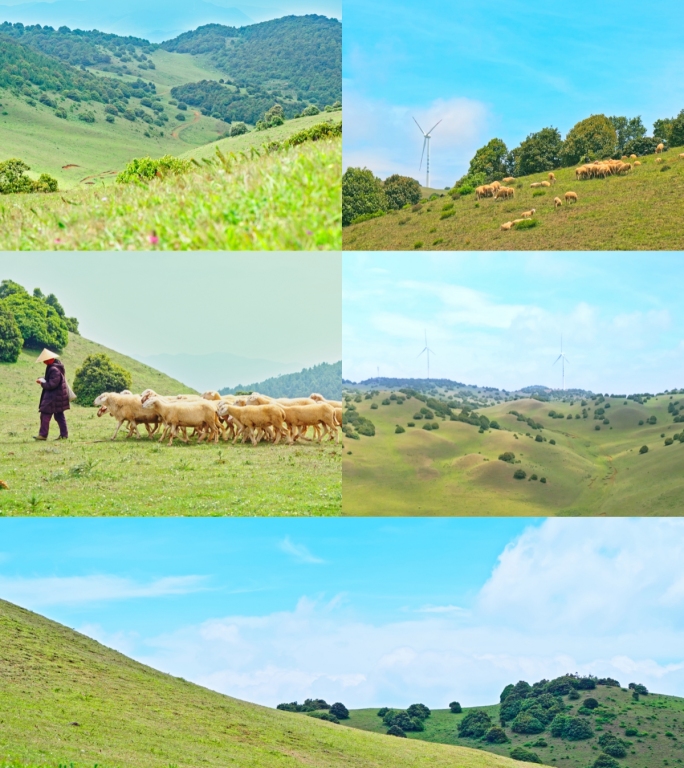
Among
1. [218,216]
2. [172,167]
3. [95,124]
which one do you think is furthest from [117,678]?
[95,124]

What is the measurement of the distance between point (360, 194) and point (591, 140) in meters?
6.38

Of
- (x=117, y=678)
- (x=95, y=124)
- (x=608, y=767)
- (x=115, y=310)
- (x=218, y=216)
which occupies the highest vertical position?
(x=95, y=124)

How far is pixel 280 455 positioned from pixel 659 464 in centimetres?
789

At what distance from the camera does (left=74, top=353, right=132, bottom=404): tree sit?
70.8ft

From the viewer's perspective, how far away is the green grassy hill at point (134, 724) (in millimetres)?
15125

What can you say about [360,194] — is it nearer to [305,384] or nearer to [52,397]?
[305,384]

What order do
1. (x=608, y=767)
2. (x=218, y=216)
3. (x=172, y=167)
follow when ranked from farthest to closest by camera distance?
(x=608, y=767) → (x=172, y=167) → (x=218, y=216)

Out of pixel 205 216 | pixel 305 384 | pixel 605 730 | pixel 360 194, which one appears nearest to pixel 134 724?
pixel 305 384

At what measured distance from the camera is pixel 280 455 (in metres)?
20.7

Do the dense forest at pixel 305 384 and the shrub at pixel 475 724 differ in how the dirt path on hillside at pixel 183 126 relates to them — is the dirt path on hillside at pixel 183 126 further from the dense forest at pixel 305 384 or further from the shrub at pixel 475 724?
the shrub at pixel 475 724

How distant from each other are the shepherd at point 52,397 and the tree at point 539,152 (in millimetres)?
11184

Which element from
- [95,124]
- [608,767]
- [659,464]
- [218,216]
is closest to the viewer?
[218,216]

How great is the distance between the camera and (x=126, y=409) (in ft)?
69.6

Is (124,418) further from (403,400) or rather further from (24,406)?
(403,400)
